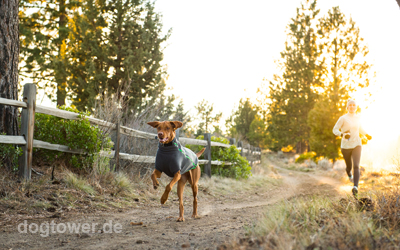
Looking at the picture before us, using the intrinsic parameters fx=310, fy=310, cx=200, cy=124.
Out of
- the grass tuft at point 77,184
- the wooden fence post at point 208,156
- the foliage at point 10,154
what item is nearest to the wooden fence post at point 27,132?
the foliage at point 10,154

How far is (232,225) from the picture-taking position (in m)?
4.27

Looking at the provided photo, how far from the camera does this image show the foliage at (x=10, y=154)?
516 cm

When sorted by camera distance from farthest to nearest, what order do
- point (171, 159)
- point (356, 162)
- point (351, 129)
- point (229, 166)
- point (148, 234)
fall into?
point (229, 166)
point (351, 129)
point (356, 162)
point (171, 159)
point (148, 234)

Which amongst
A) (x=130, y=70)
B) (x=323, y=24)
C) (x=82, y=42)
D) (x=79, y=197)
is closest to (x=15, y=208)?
(x=79, y=197)

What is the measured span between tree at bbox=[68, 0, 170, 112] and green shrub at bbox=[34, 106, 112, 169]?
9.27 meters

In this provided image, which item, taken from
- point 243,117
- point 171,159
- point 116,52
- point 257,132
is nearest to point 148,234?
point 171,159

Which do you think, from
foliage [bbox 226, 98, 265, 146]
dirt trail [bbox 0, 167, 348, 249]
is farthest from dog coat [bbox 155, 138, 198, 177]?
foliage [bbox 226, 98, 265, 146]

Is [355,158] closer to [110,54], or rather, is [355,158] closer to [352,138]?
[352,138]

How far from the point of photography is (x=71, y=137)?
6.23 m

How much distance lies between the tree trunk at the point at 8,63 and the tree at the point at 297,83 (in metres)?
25.4

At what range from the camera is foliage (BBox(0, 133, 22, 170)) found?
516cm

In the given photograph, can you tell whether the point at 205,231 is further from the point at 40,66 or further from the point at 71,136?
the point at 40,66

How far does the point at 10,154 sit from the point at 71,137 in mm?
1181

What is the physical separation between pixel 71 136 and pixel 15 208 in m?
2.09
